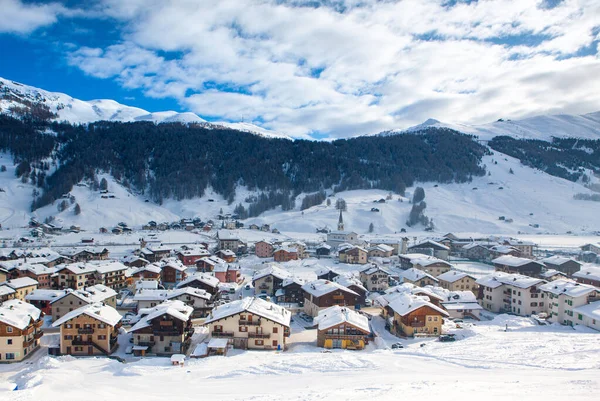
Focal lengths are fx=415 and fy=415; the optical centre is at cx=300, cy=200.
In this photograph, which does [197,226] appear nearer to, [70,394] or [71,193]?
[71,193]

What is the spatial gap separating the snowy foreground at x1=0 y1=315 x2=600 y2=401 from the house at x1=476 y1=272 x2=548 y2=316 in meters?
9.56

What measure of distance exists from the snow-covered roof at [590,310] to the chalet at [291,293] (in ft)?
64.4

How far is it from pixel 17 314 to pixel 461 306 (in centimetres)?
2919

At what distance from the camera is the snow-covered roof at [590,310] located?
87.3 ft

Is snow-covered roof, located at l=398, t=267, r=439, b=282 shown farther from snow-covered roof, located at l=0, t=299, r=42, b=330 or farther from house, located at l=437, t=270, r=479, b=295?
snow-covered roof, located at l=0, t=299, r=42, b=330

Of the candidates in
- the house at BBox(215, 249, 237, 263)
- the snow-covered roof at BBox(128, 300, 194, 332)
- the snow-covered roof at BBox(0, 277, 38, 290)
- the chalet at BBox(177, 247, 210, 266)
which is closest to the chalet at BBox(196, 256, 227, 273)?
the chalet at BBox(177, 247, 210, 266)

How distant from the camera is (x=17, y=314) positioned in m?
22.8

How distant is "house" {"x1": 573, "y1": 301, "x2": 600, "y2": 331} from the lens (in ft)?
86.7

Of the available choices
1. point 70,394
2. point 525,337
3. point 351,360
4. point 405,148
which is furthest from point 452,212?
point 70,394

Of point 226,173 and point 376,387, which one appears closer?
point 376,387

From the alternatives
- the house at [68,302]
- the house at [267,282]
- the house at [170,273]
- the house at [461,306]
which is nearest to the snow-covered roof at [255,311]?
the house at [68,302]

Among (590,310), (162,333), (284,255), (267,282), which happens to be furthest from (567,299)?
(284,255)

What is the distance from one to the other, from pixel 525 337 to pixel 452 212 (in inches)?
3126

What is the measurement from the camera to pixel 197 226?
294 ft
